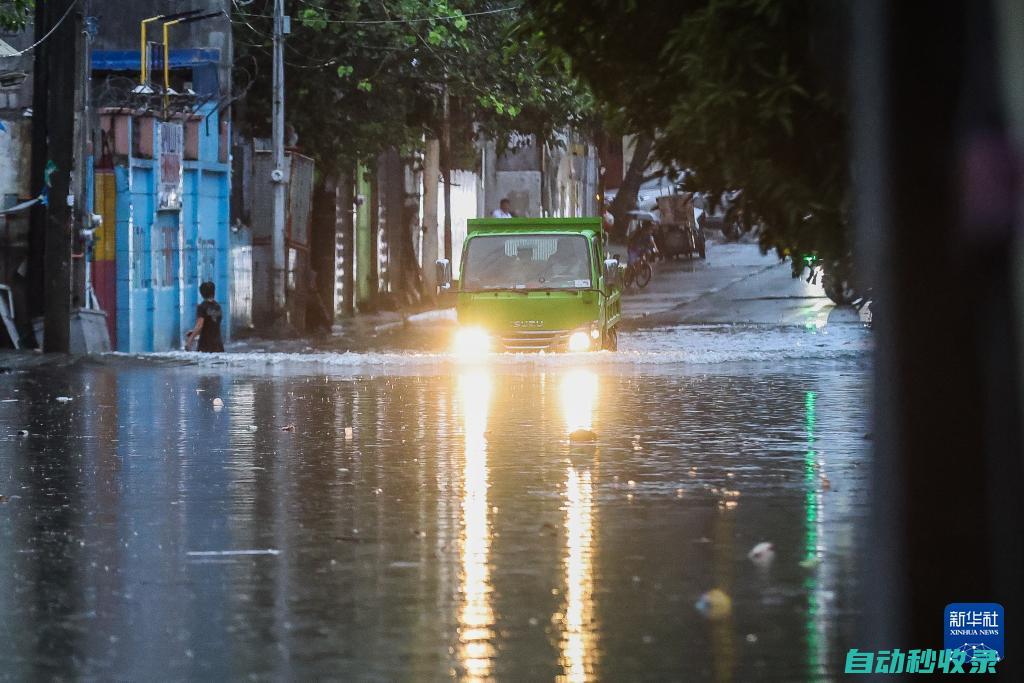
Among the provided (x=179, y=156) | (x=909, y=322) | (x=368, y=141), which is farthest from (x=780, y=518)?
(x=368, y=141)

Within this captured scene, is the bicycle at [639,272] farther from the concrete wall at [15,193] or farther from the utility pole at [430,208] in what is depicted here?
the concrete wall at [15,193]

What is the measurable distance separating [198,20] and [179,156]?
3.37 meters

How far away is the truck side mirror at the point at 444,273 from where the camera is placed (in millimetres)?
26031

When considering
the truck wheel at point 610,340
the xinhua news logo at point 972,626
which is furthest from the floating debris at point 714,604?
the truck wheel at point 610,340

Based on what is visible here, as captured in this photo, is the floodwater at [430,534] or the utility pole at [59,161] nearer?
the floodwater at [430,534]

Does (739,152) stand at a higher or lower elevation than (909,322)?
higher

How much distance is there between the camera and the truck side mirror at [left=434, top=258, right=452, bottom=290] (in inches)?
1025

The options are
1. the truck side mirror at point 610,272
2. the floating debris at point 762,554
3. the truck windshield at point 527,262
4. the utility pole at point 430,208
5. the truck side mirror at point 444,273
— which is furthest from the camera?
the utility pole at point 430,208

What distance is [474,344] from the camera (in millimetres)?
25531

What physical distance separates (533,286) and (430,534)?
1615 cm

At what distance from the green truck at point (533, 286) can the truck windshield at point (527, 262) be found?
13 mm

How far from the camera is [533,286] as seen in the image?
84.6ft

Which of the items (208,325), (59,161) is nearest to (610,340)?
(208,325)

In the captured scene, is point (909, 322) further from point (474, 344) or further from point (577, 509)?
point (474, 344)
